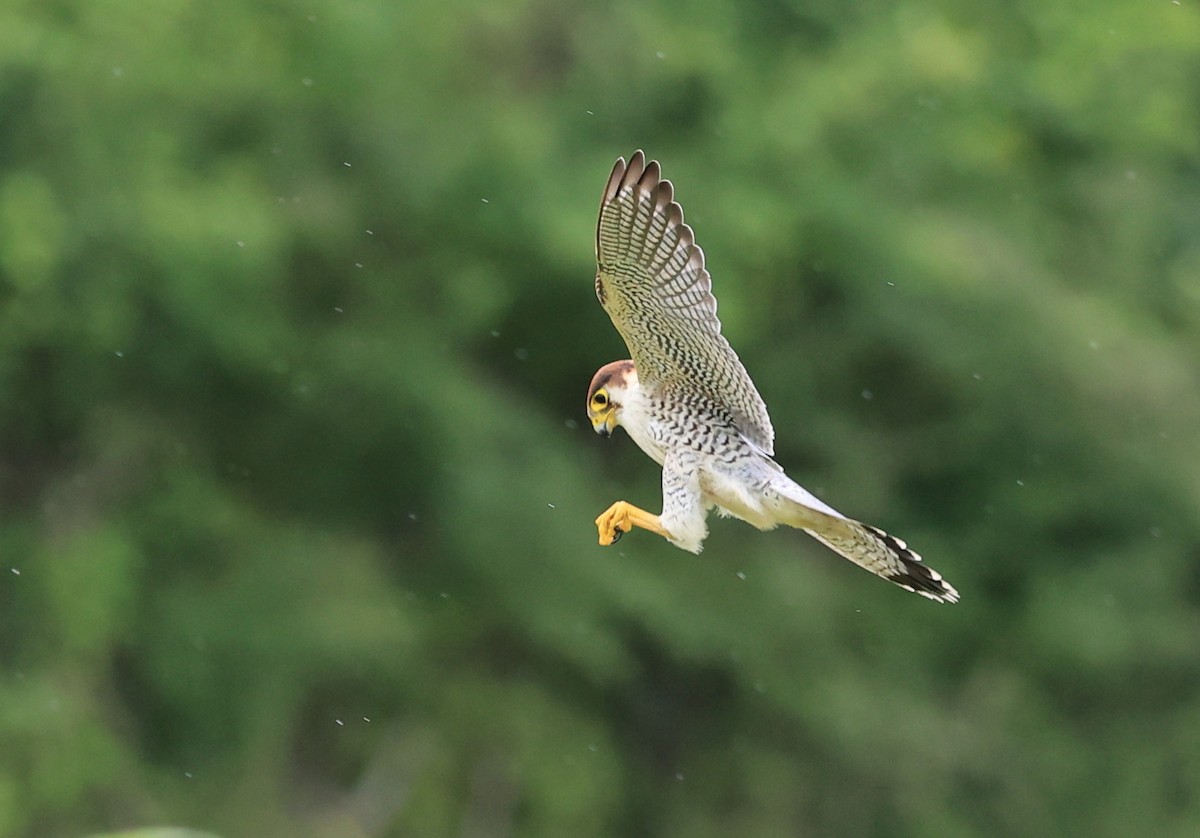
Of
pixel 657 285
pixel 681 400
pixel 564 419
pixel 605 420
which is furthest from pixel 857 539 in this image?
pixel 564 419

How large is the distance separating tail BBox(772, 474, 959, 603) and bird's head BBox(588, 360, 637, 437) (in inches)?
16.7

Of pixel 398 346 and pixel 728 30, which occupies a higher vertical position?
pixel 728 30

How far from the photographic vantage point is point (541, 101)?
44.4ft

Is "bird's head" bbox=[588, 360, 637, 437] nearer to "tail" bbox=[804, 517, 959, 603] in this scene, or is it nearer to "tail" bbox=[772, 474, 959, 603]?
"tail" bbox=[772, 474, 959, 603]

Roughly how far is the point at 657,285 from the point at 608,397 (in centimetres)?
49

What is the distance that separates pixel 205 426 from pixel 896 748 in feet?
A: 16.1

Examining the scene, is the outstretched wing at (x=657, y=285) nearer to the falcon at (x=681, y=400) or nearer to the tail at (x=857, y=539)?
the falcon at (x=681, y=400)

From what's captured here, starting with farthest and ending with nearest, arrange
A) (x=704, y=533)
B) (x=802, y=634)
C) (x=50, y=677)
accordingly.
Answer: (x=802, y=634) → (x=50, y=677) → (x=704, y=533)

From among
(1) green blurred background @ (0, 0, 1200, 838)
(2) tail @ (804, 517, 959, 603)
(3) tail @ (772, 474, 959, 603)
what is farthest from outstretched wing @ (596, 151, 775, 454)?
(1) green blurred background @ (0, 0, 1200, 838)

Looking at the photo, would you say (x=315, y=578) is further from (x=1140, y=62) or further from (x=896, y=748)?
(x=1140, y=62)

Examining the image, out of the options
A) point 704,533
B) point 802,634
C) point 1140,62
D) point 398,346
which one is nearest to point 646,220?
point 704,533

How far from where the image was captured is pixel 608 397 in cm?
516

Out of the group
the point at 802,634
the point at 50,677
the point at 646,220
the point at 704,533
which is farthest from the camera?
the point at 802,634

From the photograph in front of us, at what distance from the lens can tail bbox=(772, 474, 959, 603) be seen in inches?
196
